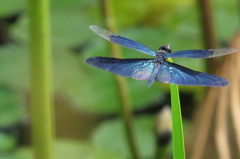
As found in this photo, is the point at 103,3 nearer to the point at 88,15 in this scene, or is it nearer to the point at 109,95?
the point at 109,95

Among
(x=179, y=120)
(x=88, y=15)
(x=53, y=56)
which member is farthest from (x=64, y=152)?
(x=179, y=120)

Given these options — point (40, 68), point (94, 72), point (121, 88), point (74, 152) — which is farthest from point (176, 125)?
point (94, 72)

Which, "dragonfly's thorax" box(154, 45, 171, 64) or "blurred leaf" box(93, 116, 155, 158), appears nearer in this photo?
"dragonfly's thorax" box(154, 45, 171, 64)

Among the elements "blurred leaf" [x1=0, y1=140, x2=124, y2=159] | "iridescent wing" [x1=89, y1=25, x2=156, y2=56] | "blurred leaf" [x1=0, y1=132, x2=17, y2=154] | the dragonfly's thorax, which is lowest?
"blurred leaf" [x1=0, y1=140, x2=124, y2=159]

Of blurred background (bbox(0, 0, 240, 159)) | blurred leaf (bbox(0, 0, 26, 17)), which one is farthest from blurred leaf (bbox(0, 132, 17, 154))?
blurred leaf (bbox(0, 0, 26, 17))

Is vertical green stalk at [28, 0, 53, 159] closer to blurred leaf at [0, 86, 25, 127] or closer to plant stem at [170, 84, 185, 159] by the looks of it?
plant stem at [170, 84, 185, 159]

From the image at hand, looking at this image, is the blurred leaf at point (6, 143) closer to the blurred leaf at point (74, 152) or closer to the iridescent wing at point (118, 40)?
the blurred leaf at point (74, 152)
